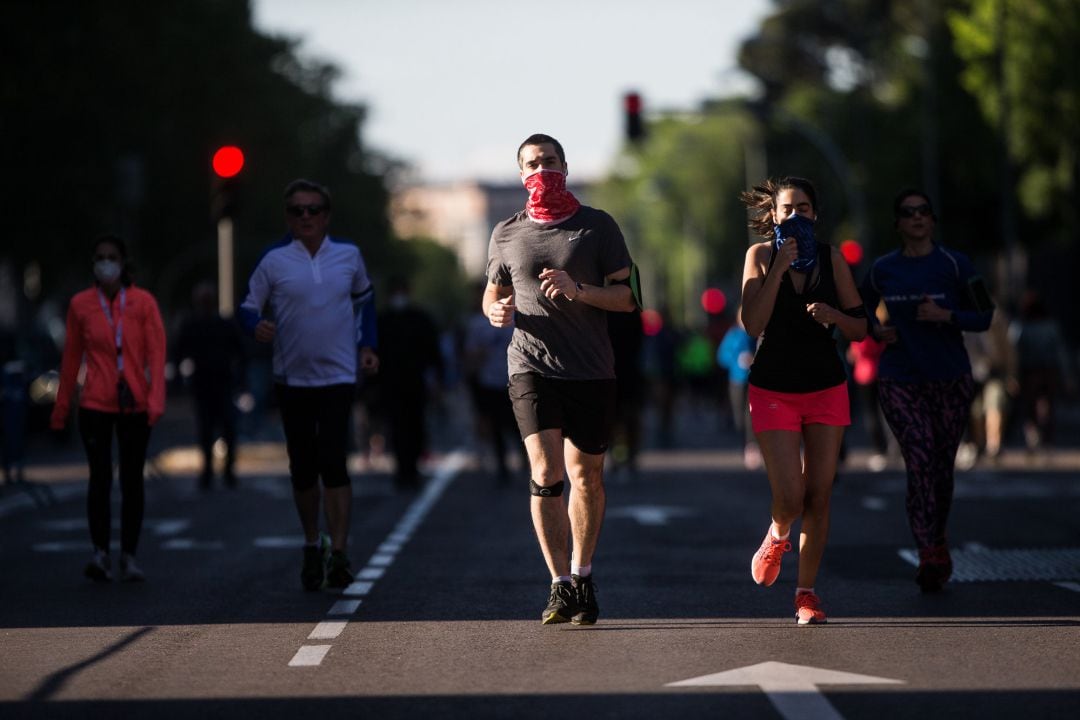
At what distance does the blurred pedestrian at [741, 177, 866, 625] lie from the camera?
394 inches

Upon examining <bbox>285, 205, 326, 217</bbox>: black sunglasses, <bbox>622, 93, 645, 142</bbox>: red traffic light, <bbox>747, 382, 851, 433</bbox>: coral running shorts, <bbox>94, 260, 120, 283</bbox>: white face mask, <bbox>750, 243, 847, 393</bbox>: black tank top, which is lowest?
<bbox>747, 382, 851, 433</bbox>: coral running shorts

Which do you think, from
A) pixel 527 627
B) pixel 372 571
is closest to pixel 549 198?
pixel 527 627

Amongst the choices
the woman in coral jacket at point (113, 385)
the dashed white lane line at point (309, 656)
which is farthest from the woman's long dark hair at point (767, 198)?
the woman in coral jacket at point (113, 385)

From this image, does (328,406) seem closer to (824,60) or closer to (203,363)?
(203,363)

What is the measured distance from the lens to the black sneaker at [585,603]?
995 centimetres

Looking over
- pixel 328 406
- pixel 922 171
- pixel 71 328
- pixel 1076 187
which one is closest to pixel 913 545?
pixel 328 406

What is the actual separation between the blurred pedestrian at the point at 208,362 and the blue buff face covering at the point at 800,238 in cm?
1238

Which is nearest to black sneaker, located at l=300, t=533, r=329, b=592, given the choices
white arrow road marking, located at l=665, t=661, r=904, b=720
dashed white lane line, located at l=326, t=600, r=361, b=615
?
dashed white lane line, located at l=326, t=600, r=361, b=615

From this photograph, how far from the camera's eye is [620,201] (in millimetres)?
130125

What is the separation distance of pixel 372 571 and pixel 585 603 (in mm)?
3124

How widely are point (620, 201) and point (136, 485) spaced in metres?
118

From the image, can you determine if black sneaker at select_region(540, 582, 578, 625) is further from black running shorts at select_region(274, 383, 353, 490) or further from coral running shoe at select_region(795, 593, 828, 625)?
black running shorts at select_region(274, 383, 353, 490)

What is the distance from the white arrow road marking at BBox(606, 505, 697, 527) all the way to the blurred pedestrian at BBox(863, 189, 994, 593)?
5170 mm

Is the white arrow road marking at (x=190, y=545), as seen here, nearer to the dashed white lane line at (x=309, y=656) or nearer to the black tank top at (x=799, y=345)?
the dashed white lane line at (x=309, y=656)
